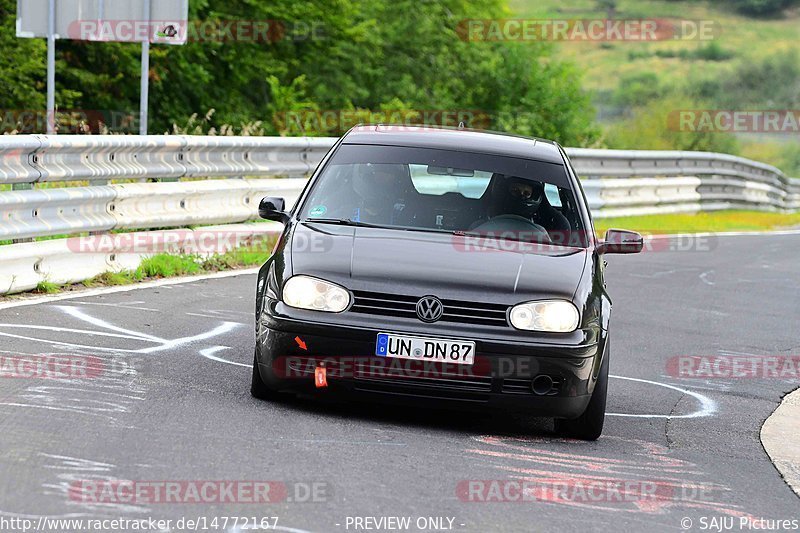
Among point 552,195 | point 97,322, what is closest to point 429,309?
point 552,195

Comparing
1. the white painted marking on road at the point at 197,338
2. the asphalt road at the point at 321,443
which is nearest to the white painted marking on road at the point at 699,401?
the asphalt road at the point at 321,443

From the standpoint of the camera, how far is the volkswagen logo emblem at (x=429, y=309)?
678 cm

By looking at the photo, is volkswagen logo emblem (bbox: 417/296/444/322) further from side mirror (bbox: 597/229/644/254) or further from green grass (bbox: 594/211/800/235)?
green grass (bbox: 594/211/800/235)

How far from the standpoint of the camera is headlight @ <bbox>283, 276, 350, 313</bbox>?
683cm

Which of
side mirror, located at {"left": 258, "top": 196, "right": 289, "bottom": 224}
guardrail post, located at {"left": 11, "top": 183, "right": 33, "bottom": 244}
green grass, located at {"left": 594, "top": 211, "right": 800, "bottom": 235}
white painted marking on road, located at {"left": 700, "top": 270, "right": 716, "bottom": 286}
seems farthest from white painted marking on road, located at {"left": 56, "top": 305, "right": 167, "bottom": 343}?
green grass, located at {"left": 594, "top": 211, "right": 800, "bottom": 235}

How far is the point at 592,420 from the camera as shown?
7109 millimetres

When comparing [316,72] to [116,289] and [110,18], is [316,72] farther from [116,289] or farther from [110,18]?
[116,289]

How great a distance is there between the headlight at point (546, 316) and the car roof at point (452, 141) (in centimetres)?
164

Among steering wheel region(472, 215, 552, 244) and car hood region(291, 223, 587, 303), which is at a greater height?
steering wheel region(472, 215, 552, 244)

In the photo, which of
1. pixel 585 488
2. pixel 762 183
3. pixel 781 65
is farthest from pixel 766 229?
pixel 781 65

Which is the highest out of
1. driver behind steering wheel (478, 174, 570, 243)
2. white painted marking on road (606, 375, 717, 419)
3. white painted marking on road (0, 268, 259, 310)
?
driver behind steering wheel (478, 174, 570, 243)

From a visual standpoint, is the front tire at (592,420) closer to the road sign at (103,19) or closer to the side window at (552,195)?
the side window at (552,195)

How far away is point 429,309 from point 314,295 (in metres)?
0.55

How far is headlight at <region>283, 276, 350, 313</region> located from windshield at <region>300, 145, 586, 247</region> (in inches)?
32.9
